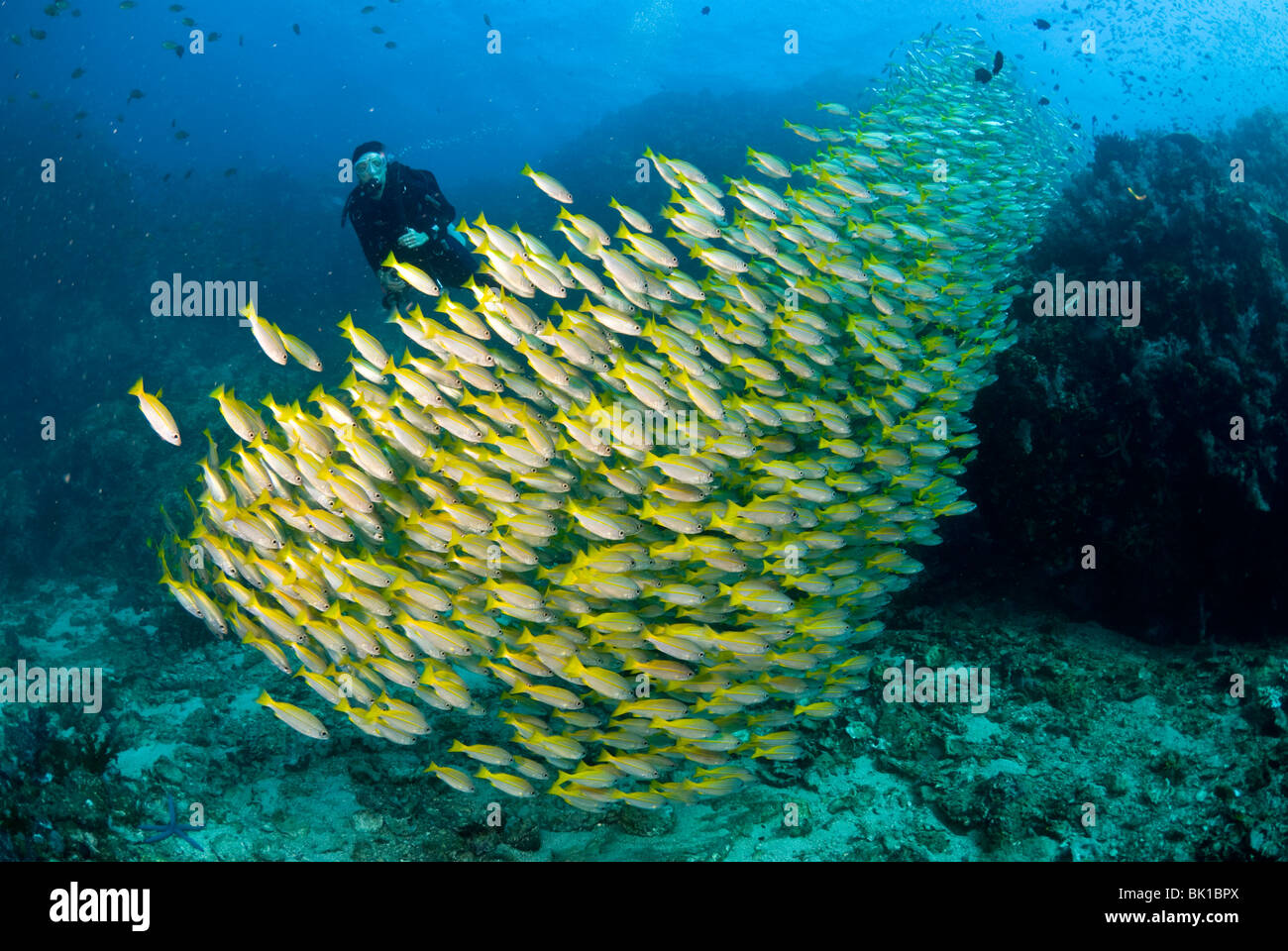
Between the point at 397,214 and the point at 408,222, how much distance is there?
0.17 meters

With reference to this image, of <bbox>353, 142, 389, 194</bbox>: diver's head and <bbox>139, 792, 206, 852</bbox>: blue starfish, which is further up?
<bbox>353, 142, 389, 194</bbox>: diver's head

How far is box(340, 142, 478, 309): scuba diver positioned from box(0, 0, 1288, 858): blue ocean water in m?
3.67

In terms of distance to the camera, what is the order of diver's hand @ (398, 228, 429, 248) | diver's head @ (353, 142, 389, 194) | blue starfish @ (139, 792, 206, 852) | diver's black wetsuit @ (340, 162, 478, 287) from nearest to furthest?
blue starfish @ (139, 792, 206, 852) < diver's hand @ (398, 228, 429, 248) < diver's head @ (353, 142, 389, 194) < diver's black wetsuit @ (340, 162, 478, 287)

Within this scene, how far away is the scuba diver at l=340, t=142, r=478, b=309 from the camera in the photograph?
7465 mm

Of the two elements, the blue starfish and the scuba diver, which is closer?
the blue starfish

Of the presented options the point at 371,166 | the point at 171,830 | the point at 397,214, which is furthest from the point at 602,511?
the point at 371,166

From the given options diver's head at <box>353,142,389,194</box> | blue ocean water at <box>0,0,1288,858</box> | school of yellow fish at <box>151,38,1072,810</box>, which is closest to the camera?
school of yellow fish at <box>151,38,1072,810</box>

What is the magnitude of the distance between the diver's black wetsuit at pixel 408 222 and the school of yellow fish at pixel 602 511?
3015 mm

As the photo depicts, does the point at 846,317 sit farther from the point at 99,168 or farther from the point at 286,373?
the point at 99,168

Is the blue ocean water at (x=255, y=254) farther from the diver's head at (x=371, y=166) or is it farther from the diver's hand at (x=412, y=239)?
the diver's hand at (x=412, y=239)

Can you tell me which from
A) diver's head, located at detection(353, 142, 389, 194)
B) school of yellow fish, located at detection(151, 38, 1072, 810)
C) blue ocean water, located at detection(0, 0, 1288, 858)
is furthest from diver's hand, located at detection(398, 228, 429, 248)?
blue ocean water, located at detection(0, 0, 1288, 858)

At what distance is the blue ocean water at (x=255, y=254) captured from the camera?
202 inches

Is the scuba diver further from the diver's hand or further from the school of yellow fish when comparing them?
the school of yellow fish

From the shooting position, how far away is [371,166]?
24.2 ft
